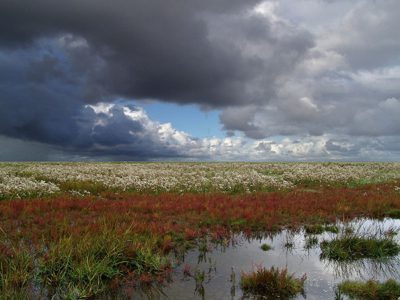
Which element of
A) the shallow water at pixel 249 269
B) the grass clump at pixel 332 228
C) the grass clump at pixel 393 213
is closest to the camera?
the shallow water at pixel 249 269

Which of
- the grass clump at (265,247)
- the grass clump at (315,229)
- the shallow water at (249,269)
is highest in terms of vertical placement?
the grass clump at (315,229)

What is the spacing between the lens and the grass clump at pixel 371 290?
888cm

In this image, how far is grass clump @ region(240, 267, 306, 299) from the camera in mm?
8922

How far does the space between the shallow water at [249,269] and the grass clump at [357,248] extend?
0.39 m

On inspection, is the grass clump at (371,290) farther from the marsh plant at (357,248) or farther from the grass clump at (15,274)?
the grass clump at (15,274)

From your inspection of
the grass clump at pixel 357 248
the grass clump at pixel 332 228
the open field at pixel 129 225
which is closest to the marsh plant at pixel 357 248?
the grass clump at pixel 357 248

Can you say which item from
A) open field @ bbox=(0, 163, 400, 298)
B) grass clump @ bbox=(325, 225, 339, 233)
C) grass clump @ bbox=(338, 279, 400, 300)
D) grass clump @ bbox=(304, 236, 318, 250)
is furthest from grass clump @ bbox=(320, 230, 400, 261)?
grass clump @ bbox=(338, 279, 400, 300)

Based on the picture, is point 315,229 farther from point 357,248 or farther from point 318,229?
point 357,248

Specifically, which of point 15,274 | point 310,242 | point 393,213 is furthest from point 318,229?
point 15,274

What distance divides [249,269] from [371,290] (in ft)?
11.0

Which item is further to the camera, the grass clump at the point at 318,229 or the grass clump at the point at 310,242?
the grass clump at the point at 318,229

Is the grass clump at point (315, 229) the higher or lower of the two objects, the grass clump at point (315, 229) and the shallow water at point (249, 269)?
the higher

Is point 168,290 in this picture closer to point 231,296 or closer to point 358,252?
point 231,296

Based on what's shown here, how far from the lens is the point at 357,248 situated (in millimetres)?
12953
